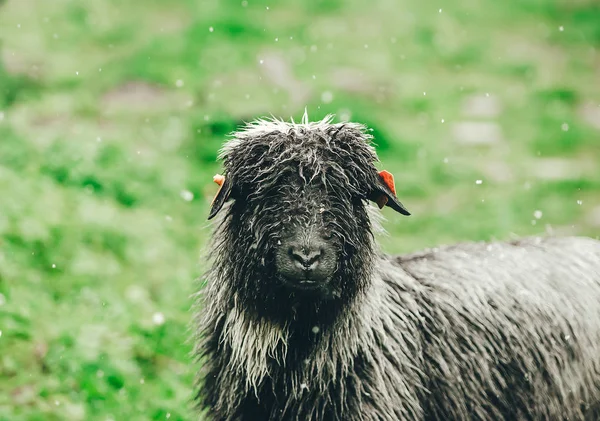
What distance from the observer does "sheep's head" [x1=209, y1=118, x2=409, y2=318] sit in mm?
3947

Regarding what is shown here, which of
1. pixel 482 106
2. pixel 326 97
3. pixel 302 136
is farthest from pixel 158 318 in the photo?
pixel 482 106

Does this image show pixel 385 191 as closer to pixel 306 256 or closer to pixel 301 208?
pixel 301 208

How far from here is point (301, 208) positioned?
4012 mm

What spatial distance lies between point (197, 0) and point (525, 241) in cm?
970

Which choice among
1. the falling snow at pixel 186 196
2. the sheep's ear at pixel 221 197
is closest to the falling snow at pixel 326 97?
the falling snow at pixel 186 196

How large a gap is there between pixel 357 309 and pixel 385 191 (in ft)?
1.91

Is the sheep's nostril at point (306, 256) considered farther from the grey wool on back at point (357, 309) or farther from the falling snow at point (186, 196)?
the falling snow at point (186, 196)

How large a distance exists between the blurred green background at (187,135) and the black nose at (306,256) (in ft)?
4.18

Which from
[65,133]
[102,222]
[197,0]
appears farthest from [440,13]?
[102,222]

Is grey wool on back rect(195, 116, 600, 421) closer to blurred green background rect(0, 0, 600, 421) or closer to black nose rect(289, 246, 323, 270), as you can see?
black nose rect(289, 246, 323, 270)

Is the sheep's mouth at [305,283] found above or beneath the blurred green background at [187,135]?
beneath

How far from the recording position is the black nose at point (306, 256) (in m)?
3.87

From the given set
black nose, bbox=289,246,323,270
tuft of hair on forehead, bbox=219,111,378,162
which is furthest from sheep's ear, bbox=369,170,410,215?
black nose, bbox=289,246,323,270

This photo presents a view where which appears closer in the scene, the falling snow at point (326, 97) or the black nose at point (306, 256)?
the black nose at point (306, 256)
